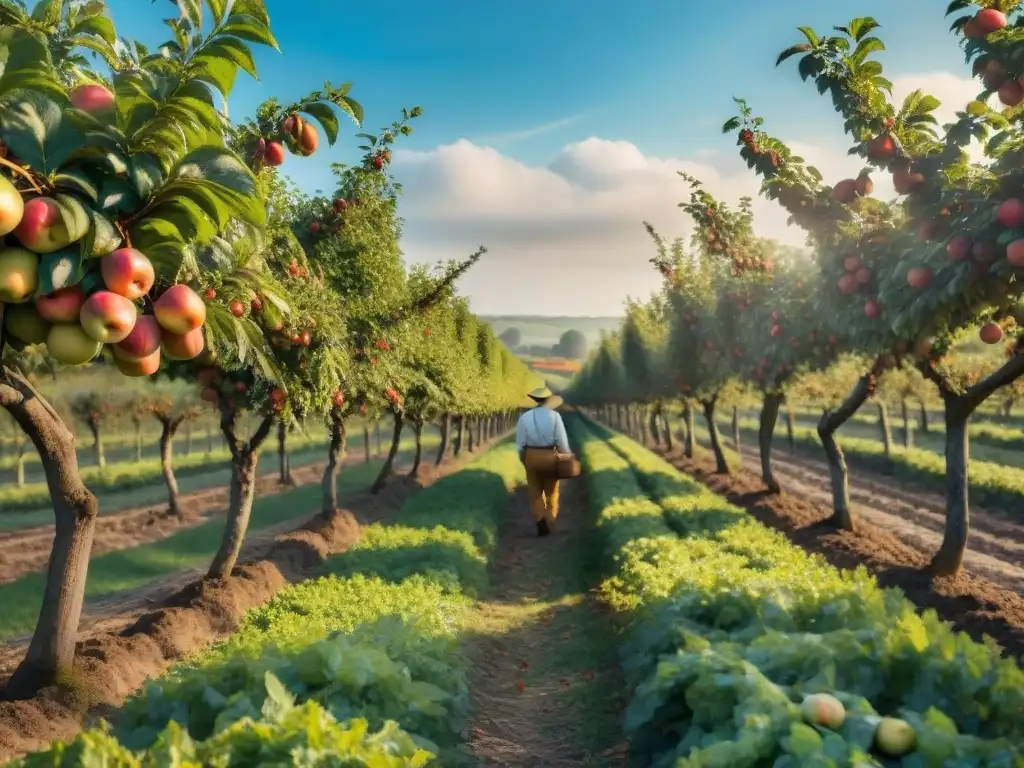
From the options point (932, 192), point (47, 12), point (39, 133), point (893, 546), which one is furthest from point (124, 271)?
point (893, 546)

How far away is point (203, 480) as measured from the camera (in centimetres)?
3566

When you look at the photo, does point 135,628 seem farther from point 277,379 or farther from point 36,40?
point 36,40

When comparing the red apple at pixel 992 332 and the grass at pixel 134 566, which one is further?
the grass at pixel 134 566

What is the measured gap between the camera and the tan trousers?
1228cm

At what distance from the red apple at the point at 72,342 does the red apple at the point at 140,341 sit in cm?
7

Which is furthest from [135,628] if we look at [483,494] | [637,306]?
[637,306]

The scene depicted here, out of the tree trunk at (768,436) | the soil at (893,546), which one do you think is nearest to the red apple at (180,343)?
the soil at (893,546)

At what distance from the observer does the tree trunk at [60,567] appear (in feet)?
20.2

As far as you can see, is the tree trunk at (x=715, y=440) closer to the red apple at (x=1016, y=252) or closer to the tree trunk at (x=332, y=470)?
the tree trunk at (x=332, y=470)

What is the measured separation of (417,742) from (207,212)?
2.86 metres

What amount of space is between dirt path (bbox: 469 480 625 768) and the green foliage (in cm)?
86

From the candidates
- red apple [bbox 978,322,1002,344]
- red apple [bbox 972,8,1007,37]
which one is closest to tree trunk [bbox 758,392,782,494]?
red apple [bbox 978,322,1002,344]

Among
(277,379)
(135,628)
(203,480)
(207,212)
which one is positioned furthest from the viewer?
(203,480)

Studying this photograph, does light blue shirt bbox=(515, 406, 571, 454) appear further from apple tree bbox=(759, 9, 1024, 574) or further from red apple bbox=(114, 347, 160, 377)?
red apple bbox=(114, 347, 160, 377)
